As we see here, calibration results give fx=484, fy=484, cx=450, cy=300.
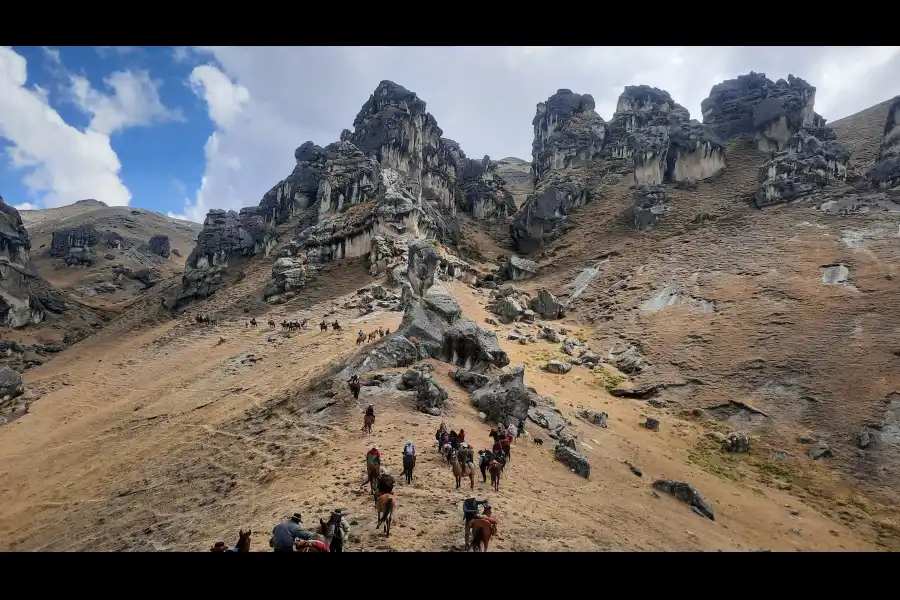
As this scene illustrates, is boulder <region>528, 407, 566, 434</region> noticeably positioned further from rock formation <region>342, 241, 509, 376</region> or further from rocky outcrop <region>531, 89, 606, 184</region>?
rocky outcrop <region>531, 89, 606, 184</region>

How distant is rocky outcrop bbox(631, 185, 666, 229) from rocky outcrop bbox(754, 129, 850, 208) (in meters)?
12.4

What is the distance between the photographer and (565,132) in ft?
365

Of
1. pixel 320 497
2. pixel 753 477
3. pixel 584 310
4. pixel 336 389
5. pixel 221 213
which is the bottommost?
pixel 753 477

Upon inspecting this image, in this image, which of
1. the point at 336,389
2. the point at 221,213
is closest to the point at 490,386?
the point at 336,389

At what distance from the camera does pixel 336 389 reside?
25188 millimetres

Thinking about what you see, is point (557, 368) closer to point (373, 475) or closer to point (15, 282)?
point (373, 475)

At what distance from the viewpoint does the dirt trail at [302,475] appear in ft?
48.4

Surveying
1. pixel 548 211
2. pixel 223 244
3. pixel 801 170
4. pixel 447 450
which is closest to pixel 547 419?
pixel 447 450

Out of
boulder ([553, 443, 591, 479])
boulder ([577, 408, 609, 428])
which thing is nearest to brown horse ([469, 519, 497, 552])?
boulder ([553, 443, 591, 479])

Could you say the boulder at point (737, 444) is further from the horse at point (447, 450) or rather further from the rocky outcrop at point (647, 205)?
the rocky outcrop at point (647, 205)

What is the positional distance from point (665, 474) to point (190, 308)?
195 ft

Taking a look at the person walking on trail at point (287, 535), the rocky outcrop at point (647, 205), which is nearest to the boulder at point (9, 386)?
the person walking on trail at point (287, 535)
